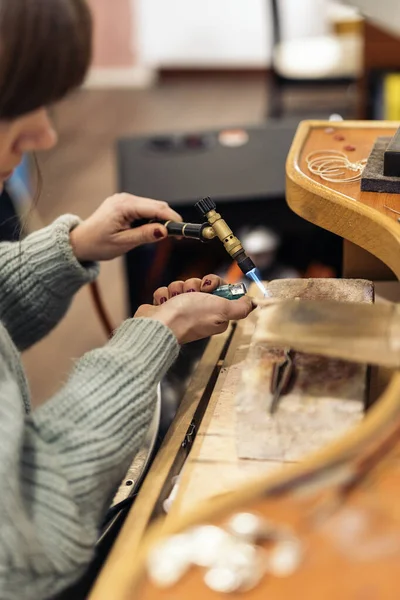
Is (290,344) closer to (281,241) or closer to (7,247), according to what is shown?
(7,247)

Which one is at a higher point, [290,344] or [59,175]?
[290,344]

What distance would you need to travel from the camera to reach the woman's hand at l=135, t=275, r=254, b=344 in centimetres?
79

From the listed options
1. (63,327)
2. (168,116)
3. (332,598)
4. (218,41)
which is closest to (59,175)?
(168,116)

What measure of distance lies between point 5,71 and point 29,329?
0.51 metres

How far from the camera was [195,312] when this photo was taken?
81cm

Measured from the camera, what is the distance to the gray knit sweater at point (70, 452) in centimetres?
63

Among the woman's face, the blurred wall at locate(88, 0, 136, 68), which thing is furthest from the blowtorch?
the blurred wall at locate(88, 0, 136, 68)

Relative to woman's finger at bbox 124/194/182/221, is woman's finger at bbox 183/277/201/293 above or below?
below

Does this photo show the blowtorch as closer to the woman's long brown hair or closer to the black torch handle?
the black torch handle

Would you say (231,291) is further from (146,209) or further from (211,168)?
Result: (211,168)

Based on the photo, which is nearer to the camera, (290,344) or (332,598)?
→ (332,598)

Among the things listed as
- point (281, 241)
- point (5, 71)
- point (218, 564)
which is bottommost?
point (281, 241)

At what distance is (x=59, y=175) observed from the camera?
3230mm

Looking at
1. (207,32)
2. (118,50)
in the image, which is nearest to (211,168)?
(207,32)
